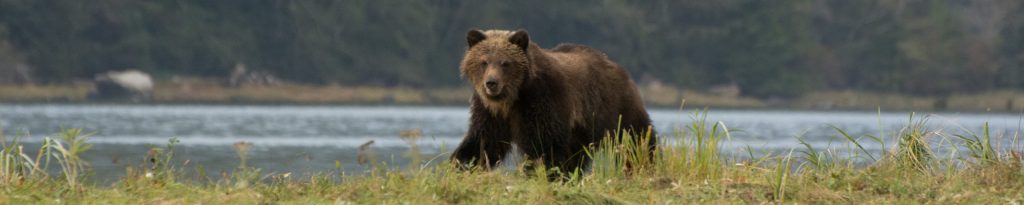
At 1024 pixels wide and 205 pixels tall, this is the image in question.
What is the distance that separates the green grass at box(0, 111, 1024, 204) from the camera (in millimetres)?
8070

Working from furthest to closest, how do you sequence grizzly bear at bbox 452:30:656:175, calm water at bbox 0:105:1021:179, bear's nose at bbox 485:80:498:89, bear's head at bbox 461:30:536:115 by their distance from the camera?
calm water at bbox 0:105:1021:179
grizzly bear at bbox 452:30:656:175
bear's head at bbox 461:30:536:115
bear's nose at bbox 485:80:498:89

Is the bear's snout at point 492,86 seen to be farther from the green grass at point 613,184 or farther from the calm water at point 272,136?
the calm water at point 272,136

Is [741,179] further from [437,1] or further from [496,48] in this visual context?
[437,1]

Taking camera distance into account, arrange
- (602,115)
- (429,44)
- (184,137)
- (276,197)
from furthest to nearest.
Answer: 1. (429,44)
2. (184,137)
3. (602,115)
4. (276,197)

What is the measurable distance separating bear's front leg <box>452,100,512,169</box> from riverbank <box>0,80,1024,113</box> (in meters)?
50.6

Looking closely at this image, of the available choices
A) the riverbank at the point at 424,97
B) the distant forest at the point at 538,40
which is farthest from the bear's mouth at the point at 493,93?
the distant forest at the point at 538,40

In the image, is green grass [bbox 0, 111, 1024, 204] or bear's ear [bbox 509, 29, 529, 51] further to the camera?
bear's ear [bbox 509, 29, 529, 51]

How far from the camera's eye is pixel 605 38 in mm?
70250

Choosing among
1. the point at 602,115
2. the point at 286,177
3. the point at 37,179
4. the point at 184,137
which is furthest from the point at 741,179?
the point at 184,137

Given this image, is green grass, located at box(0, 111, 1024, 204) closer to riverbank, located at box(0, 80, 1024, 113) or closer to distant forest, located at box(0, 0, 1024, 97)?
riverbank, located at box(0, 80, 1024, 113)

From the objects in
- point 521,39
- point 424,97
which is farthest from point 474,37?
point 424,97

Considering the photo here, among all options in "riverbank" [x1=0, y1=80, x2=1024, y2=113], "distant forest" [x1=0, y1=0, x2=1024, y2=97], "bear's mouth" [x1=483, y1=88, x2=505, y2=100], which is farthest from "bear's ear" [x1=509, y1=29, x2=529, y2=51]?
"distant forest" [x1=0, y1=0, x2=1024, y2=97]

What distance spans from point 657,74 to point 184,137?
4457cm

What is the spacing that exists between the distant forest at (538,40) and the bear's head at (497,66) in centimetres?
5301
